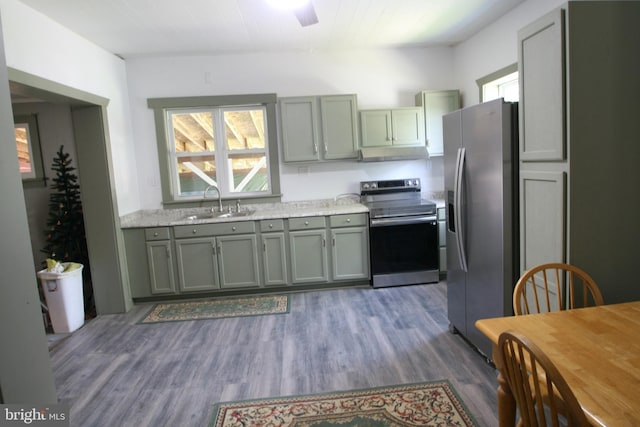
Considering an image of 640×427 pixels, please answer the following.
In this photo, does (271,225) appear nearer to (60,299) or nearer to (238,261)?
(238,261)

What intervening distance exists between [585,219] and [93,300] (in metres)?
4.48

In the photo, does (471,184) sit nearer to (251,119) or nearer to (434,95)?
(434,95)

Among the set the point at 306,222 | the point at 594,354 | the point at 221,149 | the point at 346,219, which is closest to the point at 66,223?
the point at 221,149

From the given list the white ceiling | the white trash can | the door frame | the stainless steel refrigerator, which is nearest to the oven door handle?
the stainless steel refrigerator

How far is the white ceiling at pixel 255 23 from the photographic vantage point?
3020mm

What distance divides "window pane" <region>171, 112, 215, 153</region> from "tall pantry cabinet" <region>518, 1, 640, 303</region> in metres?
3.45

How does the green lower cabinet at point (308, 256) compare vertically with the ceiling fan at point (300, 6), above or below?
below

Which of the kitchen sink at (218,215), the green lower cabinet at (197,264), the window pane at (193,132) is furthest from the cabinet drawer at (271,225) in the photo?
the window pane at (193,132)

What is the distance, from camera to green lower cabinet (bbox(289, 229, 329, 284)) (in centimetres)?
412

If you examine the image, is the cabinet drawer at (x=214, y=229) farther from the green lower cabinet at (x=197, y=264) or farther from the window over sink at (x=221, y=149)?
the window over sink at (x=221, y=149)

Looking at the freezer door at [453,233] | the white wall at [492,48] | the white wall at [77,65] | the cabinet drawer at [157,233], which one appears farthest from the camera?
the cabinet drawer at [157,233]

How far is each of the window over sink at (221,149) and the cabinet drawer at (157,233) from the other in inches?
22.3

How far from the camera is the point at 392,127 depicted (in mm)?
4344

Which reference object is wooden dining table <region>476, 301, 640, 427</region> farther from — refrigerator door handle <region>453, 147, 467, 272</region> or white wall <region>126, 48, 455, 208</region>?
white wall <region>126, 48, 455, 208</region>
